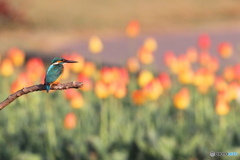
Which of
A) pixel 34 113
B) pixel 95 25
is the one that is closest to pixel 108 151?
pixel 34 113

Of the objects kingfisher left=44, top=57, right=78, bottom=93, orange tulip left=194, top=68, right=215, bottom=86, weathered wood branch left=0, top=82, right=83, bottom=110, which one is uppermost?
orange tulip left=194, top=68, right=215, bottom=86

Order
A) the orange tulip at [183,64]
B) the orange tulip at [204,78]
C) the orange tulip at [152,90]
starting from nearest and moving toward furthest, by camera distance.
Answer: the orange tulip at [152,90], the orange tulip at [204,78], the orange tulip at [183,64]

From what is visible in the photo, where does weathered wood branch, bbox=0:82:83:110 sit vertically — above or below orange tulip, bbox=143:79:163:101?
below

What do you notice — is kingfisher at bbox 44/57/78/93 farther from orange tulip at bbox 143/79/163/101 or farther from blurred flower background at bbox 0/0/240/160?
orange tulip at bbox 143/79/163/101

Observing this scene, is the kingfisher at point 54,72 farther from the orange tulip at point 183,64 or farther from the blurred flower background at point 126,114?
the orange tulip at point 183,64

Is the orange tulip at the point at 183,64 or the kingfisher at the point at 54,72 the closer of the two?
the kingfisher at the point at 54,72

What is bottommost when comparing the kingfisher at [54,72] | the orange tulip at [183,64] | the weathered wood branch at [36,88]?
the weathered wood branch at [36,88]

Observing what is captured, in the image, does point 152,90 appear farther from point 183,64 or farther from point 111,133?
point 183,64

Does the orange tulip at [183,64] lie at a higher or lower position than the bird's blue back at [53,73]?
higher

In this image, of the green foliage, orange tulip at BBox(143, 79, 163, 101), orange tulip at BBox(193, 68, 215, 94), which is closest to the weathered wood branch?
the green foliage

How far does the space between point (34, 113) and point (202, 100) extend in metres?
1.86

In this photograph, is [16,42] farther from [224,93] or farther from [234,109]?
[224,93]

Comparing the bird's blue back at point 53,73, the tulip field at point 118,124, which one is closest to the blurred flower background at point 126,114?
the tulip field at point 118,124

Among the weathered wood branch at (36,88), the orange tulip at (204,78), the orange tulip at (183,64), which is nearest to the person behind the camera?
the weathered wood branch at (36,88)
